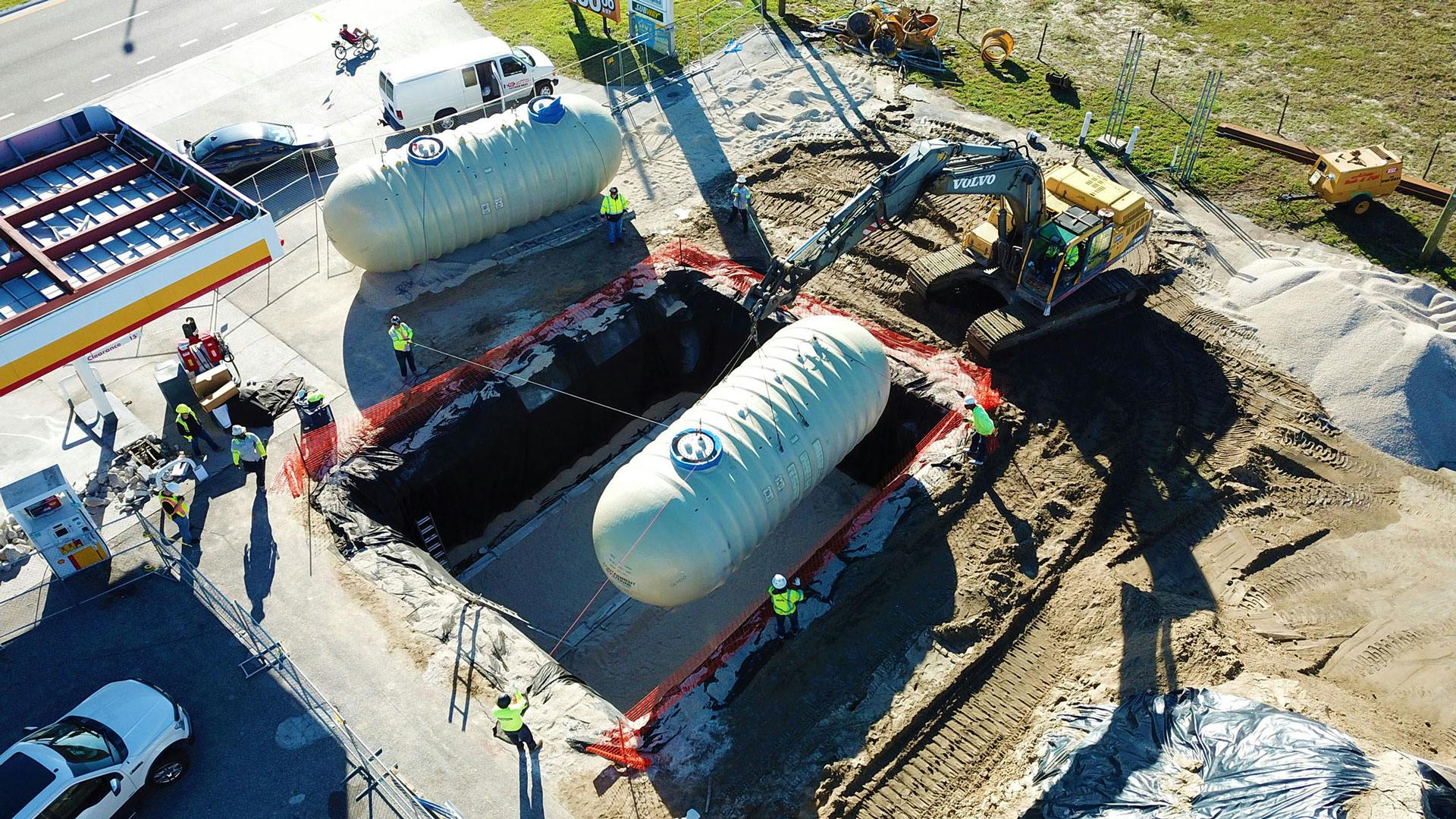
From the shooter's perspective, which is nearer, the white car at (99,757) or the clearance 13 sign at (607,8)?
the white car at (99,757)

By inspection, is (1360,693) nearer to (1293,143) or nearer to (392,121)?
(1293,143)

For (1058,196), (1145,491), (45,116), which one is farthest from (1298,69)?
(45,116)

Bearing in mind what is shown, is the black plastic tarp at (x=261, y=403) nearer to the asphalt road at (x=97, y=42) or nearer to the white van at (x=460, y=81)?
the white van at (x=460, y=81)

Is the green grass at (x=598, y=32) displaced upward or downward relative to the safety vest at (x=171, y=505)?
upward

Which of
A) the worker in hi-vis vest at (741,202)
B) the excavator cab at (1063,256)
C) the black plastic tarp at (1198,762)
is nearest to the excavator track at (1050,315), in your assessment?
the excavator cab at (1063,256)

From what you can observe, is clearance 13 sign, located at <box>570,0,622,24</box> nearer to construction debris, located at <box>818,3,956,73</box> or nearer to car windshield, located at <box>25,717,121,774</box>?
construction debris, located at <box>818,3,956,73</box>

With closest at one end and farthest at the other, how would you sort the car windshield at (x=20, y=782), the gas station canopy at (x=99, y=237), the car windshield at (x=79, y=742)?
the car windshield at (x=20, y=782)
the car windshield at (x=79, y=742)
the gas station canopy at (x=99, y=237)

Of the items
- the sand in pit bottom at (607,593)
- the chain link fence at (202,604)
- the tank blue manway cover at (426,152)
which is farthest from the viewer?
the tank blue manway cover at (426,152)

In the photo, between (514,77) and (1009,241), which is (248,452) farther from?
(1009,241)
